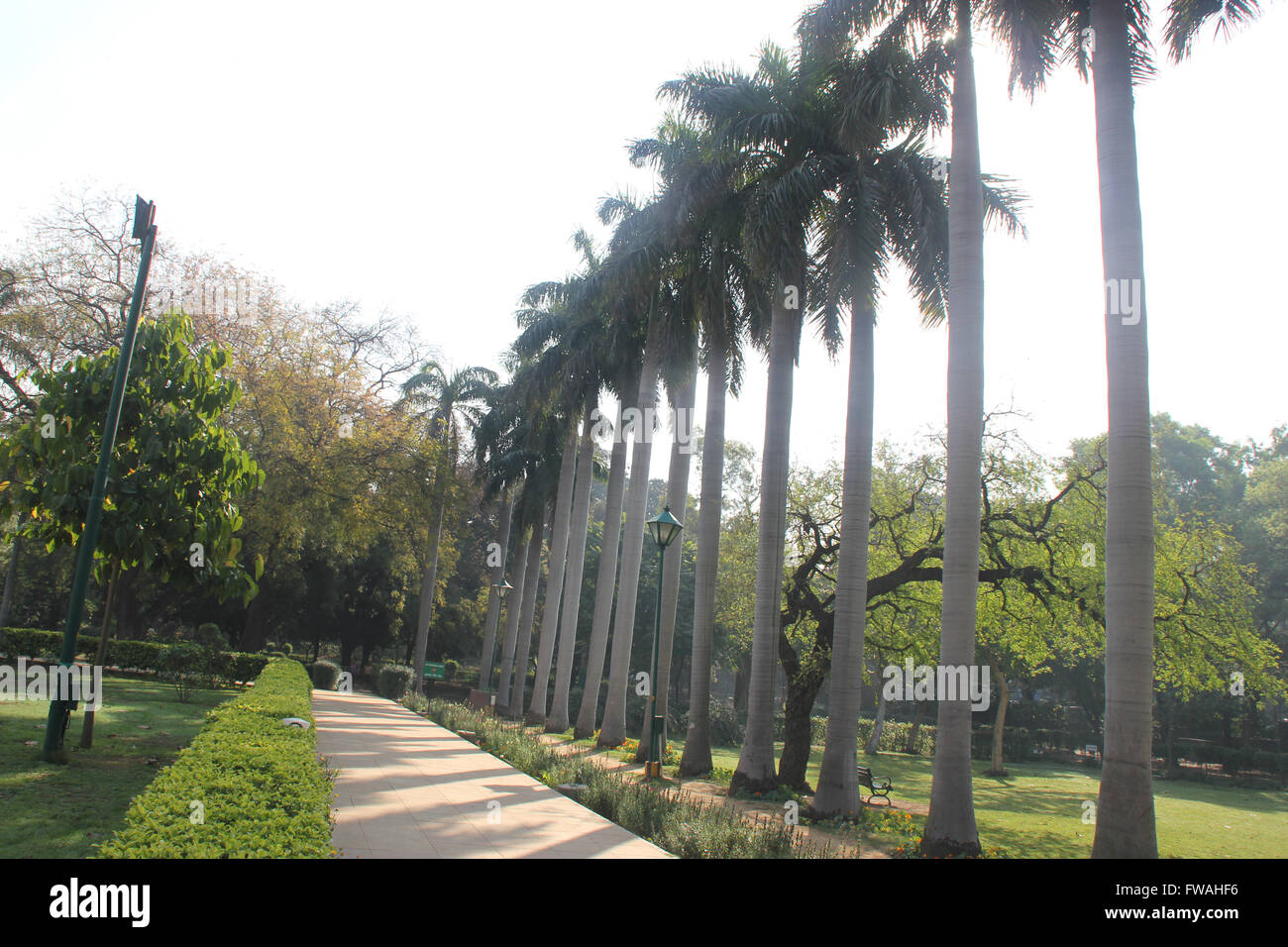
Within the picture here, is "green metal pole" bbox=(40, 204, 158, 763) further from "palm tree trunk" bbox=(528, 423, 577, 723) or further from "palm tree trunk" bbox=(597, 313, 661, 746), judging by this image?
"palm tree trunk" bbox=(528, 423, 577, 723)

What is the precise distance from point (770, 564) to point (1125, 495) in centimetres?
767

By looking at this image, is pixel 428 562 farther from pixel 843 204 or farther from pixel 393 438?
pixel 843 204

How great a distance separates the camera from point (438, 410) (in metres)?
37.6

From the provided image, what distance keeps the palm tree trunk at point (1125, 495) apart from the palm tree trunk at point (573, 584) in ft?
62.6

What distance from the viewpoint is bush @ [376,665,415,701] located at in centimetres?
3819

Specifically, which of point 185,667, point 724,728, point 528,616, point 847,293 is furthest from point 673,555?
point 724,728

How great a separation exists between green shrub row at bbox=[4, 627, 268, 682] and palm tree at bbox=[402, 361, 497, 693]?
24.2 ft

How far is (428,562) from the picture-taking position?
34031mm

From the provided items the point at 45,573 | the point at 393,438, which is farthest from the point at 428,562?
the point at 45,573

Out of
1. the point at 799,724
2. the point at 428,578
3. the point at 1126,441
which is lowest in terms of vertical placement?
the point at 799,724

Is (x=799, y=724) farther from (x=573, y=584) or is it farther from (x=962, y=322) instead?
(x=573, y=584)

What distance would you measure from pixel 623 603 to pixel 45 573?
30290 millimetres

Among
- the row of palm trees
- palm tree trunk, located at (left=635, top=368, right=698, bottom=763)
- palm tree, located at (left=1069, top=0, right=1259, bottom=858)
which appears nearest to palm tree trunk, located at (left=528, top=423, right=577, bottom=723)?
the row of palm trees

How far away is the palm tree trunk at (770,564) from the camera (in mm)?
15875
